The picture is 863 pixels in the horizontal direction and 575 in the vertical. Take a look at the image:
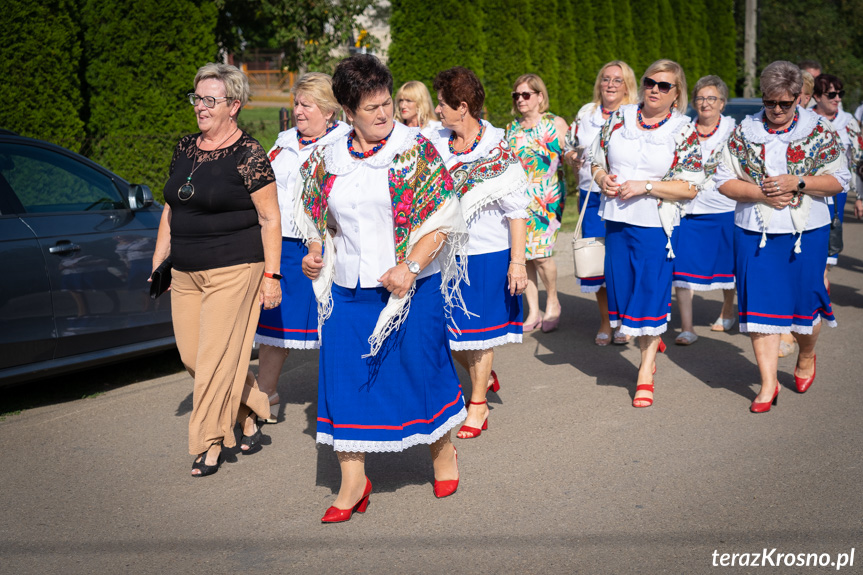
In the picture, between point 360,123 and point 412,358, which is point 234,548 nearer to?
point 412,358

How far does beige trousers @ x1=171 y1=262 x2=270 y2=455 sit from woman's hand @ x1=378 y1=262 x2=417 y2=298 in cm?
113

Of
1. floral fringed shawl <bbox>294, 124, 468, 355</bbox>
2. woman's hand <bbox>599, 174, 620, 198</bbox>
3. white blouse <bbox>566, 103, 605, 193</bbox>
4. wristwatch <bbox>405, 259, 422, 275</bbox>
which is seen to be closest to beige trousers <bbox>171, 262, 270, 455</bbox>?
floral fringed shawl <bbox>294, 124, 468, 355</bbox>

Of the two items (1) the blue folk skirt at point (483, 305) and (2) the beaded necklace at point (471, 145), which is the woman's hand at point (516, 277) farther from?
(2) the beaded necklace at point (471, 145)

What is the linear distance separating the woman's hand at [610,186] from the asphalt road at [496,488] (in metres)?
1.37

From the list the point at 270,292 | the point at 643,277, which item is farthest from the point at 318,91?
the point at 643,277

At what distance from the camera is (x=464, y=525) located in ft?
13.2

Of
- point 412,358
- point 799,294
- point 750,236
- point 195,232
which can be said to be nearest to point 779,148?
point 750,236

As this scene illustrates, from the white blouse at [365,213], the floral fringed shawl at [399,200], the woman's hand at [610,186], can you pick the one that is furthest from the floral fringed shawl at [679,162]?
the white blouse at [365,213]

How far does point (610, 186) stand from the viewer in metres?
5.68

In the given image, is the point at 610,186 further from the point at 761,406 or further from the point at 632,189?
the point at 761,406

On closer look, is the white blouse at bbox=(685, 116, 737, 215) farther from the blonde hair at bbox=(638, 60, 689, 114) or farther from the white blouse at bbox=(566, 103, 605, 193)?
the blonde hair at bbox=(638, 60, 689, 114)

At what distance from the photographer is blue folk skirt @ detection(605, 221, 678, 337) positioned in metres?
5.68

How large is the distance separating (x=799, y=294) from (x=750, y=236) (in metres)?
0.48

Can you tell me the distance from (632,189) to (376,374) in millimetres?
2430
